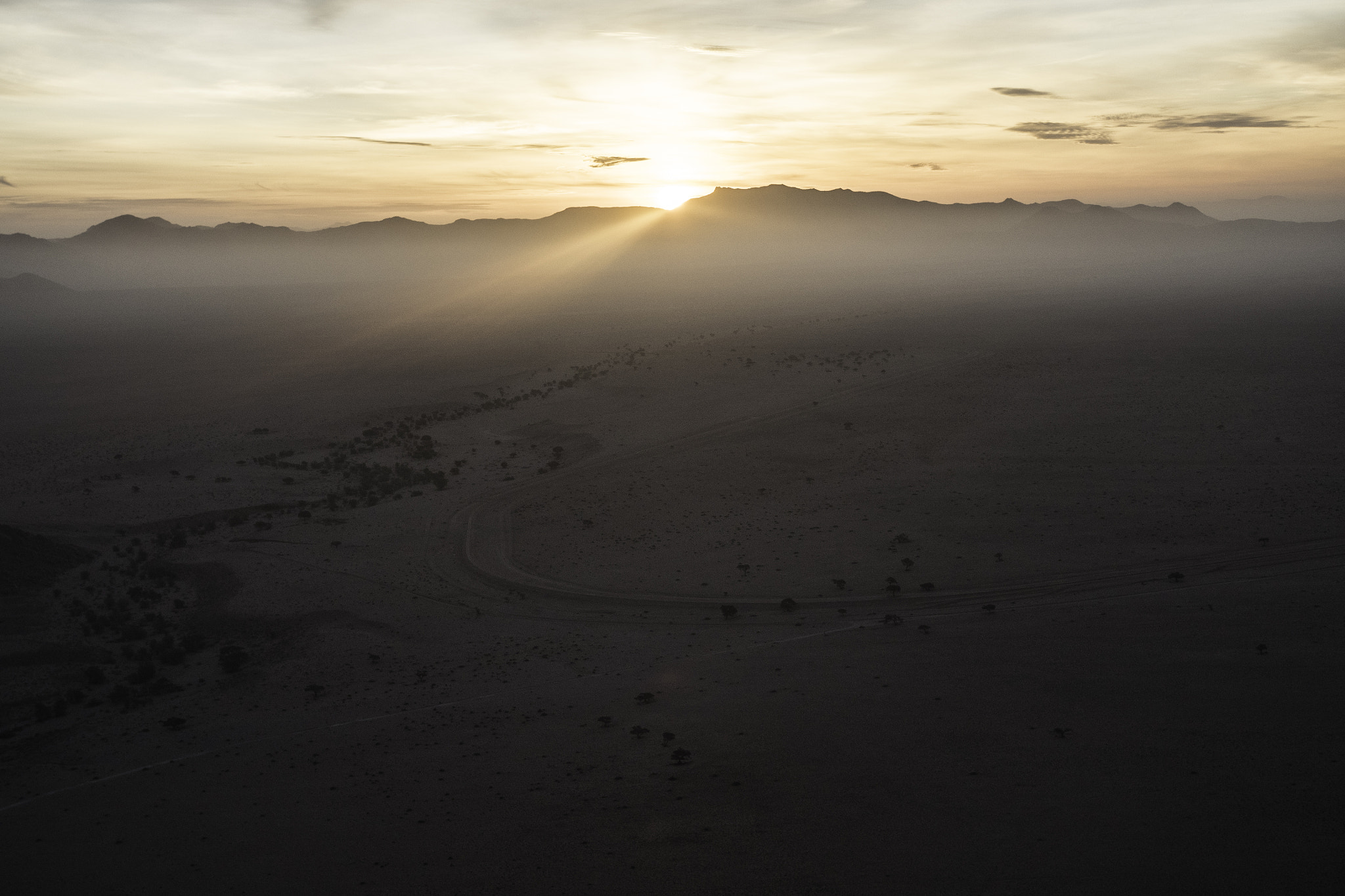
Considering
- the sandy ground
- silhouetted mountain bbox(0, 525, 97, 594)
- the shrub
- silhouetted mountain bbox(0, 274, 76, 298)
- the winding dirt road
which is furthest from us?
silhouetted mountain bbox(0, 274, 76, 298)

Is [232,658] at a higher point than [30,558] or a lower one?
lower

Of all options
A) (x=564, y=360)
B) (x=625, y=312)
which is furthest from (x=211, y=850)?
(x=625, y=312)

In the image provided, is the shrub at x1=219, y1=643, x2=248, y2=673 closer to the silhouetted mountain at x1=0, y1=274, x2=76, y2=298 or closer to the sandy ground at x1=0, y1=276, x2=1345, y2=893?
the sandy ground at x1=0, y1=276, x2=1345, y2=893

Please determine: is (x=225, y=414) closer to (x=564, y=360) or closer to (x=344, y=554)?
(x=564, y=360)

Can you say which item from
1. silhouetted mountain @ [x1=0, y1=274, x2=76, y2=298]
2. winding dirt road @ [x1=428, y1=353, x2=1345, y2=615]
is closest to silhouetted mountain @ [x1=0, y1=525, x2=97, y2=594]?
winding dirt road @ [x1=428, y1=353, x2=1345, y2=615]

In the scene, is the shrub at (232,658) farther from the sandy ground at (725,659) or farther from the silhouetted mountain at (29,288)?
the silhouetted mountain at (29,288)

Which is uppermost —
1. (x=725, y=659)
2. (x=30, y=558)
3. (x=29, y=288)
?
(x=29, y=288)

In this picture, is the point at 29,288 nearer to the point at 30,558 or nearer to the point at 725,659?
the point at 30,558

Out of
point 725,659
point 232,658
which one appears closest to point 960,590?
point 725,659

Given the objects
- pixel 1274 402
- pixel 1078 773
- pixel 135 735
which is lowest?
pixel 135 735
